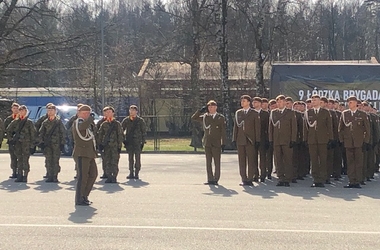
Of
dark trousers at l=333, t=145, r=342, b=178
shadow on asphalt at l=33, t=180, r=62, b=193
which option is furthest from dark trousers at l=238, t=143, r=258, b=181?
shadow on asphalt at l=33, t=180, r=62, b=193

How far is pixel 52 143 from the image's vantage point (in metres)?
15.4

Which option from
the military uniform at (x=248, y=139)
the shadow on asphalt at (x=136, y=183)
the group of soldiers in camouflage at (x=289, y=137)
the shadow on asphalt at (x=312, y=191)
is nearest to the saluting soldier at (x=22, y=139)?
the shadow on asphalt at (x=136, y=183)

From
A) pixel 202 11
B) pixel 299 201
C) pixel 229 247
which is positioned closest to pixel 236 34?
pixel 202 11

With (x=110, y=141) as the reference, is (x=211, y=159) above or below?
below

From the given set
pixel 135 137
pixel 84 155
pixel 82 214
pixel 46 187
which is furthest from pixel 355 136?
pixel 46 187

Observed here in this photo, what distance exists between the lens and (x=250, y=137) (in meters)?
14.8

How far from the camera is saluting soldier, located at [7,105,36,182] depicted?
1534 centimetres

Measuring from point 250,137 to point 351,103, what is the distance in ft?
7.83

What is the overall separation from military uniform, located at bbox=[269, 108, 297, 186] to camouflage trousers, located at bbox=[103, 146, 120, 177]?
12.4 feet

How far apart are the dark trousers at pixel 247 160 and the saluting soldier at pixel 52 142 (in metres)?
4.33

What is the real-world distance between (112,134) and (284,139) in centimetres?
411

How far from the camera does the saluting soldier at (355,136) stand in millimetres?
14289

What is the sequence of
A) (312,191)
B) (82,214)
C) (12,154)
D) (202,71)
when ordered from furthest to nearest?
(202,71) → (12,154) → (312,191) → (82,214)

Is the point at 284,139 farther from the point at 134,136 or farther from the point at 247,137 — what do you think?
the point at 134,136
